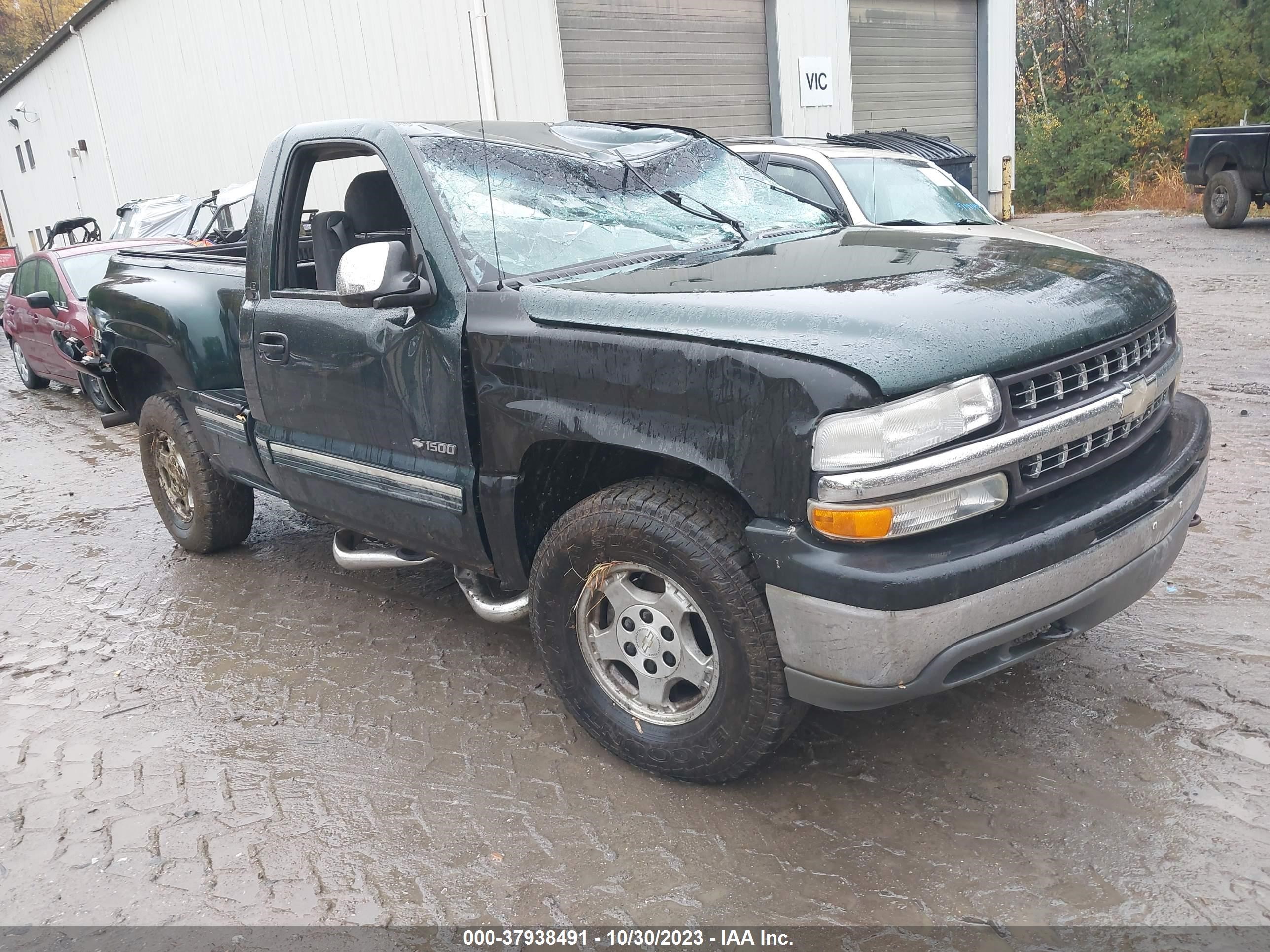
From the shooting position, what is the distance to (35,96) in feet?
92.7

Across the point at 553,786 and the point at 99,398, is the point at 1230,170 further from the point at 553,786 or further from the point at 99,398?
the point at 553,786

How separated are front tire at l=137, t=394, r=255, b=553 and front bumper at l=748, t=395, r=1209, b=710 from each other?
11.6 ft

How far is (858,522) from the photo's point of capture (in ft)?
7.89

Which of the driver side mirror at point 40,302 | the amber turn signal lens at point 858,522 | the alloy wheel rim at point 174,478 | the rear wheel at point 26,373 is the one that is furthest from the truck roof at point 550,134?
the rear wheel at point 26,373

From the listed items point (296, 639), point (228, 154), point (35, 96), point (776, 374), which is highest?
point (35, 96)

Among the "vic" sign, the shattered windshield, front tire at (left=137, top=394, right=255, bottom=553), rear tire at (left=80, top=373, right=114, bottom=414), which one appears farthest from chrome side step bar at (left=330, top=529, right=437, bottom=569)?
the "vic" sign

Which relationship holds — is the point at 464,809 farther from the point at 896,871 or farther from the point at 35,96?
the point at 35,96

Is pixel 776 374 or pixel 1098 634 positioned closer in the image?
pixel 776 374

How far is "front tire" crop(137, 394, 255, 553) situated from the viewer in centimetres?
511

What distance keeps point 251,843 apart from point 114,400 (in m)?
3.56

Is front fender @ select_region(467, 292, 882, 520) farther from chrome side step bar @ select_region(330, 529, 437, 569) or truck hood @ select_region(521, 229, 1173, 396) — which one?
chrome side step bar @ select_region(330, 529, 437, 569)

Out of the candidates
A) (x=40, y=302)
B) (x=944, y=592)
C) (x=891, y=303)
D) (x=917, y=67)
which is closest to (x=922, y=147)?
(x=40, y=302)

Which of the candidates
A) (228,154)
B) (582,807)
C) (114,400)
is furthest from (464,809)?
(228,154)

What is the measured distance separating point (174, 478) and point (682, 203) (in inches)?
128
